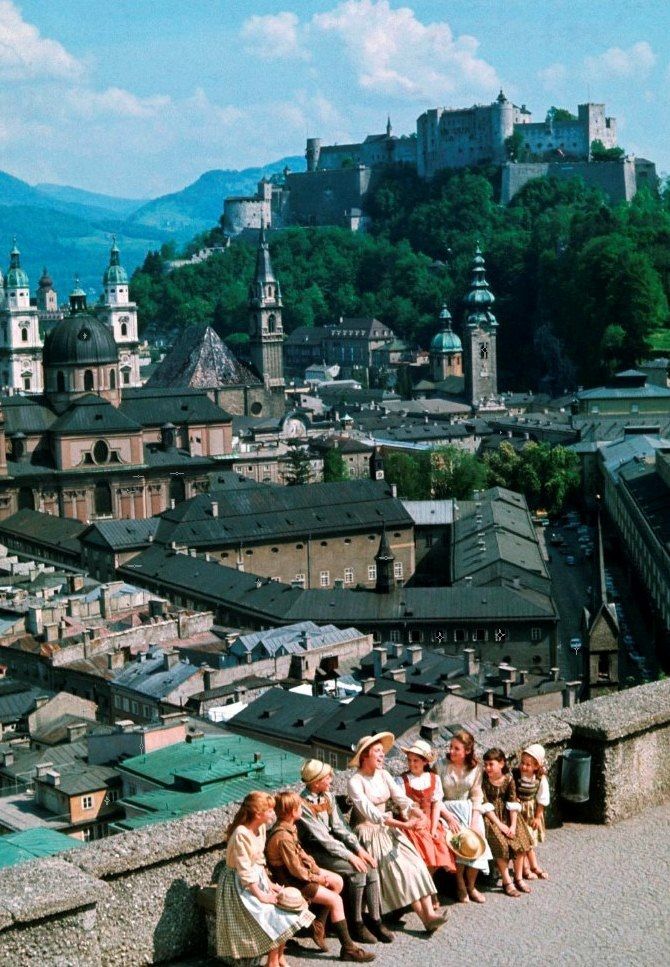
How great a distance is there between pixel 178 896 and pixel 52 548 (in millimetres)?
54334

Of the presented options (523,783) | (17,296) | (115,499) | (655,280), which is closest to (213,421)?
(115,499)

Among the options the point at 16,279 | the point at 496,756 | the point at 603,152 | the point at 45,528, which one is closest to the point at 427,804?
the point at 496,756

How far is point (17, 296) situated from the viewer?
97.4 meters

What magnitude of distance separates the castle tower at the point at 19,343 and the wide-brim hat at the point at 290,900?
Result: 8762 cm

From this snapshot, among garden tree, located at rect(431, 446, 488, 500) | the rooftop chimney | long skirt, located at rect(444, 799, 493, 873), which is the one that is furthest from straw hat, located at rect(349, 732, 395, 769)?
garden tree, located at rect(431, 446, 488, 500)

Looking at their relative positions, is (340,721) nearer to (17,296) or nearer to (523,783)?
(523,783)

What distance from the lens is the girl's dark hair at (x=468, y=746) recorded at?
10578 mm

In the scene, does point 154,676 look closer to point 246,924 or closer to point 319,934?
point 319,934

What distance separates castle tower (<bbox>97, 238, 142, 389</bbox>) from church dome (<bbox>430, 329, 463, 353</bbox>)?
19.1 meters

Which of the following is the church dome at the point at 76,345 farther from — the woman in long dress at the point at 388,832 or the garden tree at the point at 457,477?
the woman in long dress at the point at 388,832

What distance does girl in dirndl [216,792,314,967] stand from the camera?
9.18 metres

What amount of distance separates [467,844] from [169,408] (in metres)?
66.7

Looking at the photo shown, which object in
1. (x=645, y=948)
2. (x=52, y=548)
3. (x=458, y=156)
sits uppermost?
(x=458, y=156)

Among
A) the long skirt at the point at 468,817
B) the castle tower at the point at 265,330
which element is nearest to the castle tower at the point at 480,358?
the castle tower at the point at 265,330
